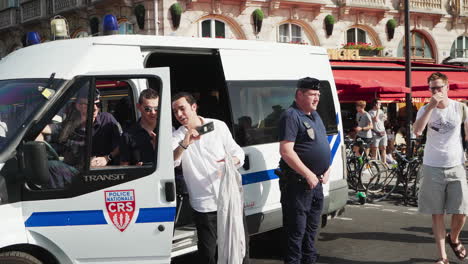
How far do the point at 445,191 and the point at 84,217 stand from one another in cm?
340

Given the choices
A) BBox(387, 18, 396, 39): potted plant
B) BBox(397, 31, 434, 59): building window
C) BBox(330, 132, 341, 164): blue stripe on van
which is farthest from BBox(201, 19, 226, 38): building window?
BBox(330, 132, 341, 164): blue stripe on van

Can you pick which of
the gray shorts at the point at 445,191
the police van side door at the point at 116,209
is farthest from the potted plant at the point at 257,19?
the police van side door at the point at 116,209

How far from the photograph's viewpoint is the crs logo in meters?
4.11

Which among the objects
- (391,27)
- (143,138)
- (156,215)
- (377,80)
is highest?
(391,27)

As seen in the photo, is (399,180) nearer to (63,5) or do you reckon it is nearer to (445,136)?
(445,136)

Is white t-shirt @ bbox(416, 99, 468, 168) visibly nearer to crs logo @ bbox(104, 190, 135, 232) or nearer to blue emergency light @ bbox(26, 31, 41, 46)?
crs logo @ bbox(104, 190, 135, 232)

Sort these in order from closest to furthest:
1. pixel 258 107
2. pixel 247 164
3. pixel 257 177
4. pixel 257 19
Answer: pixel 247 164, pixel 257 177, pixel 258 107, pixel 257 19

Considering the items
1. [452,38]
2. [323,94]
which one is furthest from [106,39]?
[452,38]

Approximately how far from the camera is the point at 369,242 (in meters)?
6.92

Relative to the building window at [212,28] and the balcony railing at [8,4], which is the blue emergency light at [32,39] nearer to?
the building window at [212,28]

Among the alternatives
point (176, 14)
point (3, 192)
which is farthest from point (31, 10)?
point (3, 192)

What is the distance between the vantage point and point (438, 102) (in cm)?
545

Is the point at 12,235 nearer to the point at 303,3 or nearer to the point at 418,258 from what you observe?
the point at 418,258

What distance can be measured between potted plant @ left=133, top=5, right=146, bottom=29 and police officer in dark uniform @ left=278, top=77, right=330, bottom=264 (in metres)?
15.9
